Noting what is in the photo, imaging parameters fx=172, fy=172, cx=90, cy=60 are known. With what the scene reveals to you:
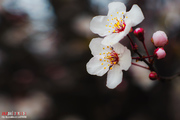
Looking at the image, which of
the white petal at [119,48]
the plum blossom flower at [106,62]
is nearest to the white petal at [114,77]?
the plum blossom flower at [106,62]

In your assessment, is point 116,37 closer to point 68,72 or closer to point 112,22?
point 112,22

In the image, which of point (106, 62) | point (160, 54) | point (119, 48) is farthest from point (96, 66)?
point (160, 54)

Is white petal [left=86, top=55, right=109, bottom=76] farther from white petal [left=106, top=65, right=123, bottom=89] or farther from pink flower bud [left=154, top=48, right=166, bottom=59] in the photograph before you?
pink flower bud [left=154, top=48, right=166, bottom=59]

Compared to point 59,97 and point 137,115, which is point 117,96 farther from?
point 59,97

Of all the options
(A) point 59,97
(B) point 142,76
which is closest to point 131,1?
(B) point 142,76

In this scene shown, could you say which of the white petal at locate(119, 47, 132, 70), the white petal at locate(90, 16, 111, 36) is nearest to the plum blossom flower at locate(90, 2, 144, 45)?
the white petal at locate(90, 16, 111, 36)

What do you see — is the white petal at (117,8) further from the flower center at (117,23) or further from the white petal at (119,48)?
the white petal at (119,48)
